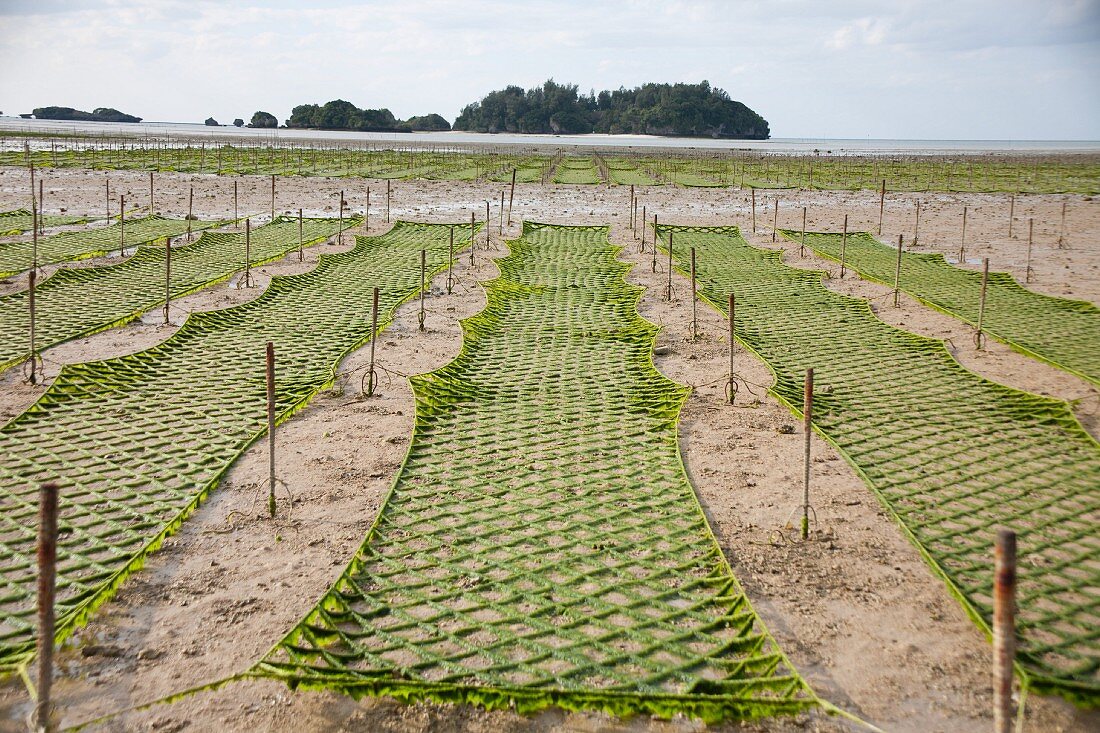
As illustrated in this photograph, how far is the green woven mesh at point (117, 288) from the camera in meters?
9.41

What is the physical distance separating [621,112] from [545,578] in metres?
122

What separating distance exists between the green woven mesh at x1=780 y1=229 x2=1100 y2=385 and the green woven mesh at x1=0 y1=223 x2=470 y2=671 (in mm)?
7076

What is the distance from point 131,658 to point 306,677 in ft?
2.88

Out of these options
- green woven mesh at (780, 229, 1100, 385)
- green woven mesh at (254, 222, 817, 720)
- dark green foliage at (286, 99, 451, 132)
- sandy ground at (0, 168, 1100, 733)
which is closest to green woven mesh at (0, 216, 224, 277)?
sandy ground at (0, 168, 1100, 733)

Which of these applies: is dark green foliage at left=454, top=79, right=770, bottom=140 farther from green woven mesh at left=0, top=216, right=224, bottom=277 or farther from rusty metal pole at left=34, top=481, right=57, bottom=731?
rusty metal pole at left=34, top=481, right=57, bottom=731

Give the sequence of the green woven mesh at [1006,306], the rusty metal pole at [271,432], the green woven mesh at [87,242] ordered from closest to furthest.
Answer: the rusty metal pole at [271,432] → the green woven mesh at [1006,306] → the green woven mesh at [87,242]

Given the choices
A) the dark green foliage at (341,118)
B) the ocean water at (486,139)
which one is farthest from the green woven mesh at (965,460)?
the dark green foliage at (341,118)

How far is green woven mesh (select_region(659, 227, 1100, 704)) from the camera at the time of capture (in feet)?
14.4

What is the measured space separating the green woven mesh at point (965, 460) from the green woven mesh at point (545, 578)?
127cm

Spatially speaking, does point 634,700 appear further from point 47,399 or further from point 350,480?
point 47,399

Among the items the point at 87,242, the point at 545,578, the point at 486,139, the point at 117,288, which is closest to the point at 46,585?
the point at 545,578

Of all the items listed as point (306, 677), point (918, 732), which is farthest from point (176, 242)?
point (918, 732)

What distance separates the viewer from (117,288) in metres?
11.6

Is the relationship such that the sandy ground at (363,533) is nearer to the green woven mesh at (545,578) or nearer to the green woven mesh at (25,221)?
the green woven mesh at (545,578)
